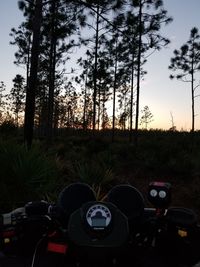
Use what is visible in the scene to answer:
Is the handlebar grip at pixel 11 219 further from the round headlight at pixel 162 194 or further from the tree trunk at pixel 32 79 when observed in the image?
the tree trunk at pixel 32 79

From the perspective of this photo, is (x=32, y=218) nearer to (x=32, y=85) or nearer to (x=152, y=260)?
(x=152, y=260)

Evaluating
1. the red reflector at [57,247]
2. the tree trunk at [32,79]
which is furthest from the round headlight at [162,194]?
the tree trunk at [32,79]

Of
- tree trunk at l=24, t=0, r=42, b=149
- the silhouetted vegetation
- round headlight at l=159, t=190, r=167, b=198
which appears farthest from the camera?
tree trunk at l=24, t=0, r=42, b=149

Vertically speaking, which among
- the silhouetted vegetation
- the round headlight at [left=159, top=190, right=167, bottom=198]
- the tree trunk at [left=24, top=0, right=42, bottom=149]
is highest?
the tree trunk at [left=24, top=0, right=42, bottom=149]

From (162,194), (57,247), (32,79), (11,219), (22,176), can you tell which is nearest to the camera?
(57,247)

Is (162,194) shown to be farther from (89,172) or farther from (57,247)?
(89,172)

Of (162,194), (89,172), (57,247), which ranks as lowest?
(89,172)

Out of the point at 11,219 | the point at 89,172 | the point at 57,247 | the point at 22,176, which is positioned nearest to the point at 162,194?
the point at 57,247

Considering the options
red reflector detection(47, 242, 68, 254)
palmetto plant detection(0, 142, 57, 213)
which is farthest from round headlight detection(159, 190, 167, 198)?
palmetto plant detection(0, 142, 57, 213)

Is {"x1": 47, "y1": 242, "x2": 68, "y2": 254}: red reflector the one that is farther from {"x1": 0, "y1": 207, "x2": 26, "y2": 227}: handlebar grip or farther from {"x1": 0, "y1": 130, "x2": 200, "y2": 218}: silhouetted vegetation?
{"x1": 0, "y1": 130, "x2": 200, "y2": 218}: silhouetted vegetation

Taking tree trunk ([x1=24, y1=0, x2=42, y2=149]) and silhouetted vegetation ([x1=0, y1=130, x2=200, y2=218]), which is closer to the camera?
silhouetted vegetation ([x1=0, y1=130, x2=200, y2=218])

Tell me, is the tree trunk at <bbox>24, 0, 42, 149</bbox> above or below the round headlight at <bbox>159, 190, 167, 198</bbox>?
above

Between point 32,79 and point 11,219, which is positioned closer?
point 11,219

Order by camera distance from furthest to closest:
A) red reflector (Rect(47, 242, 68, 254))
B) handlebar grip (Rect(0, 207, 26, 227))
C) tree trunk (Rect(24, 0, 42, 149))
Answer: tree trunk (Rect(24, 0, 42, 149)), handlebar grip (Rect(0, 207, 26, 227)), red reflector (Rect(47, 242, 68, 254))
